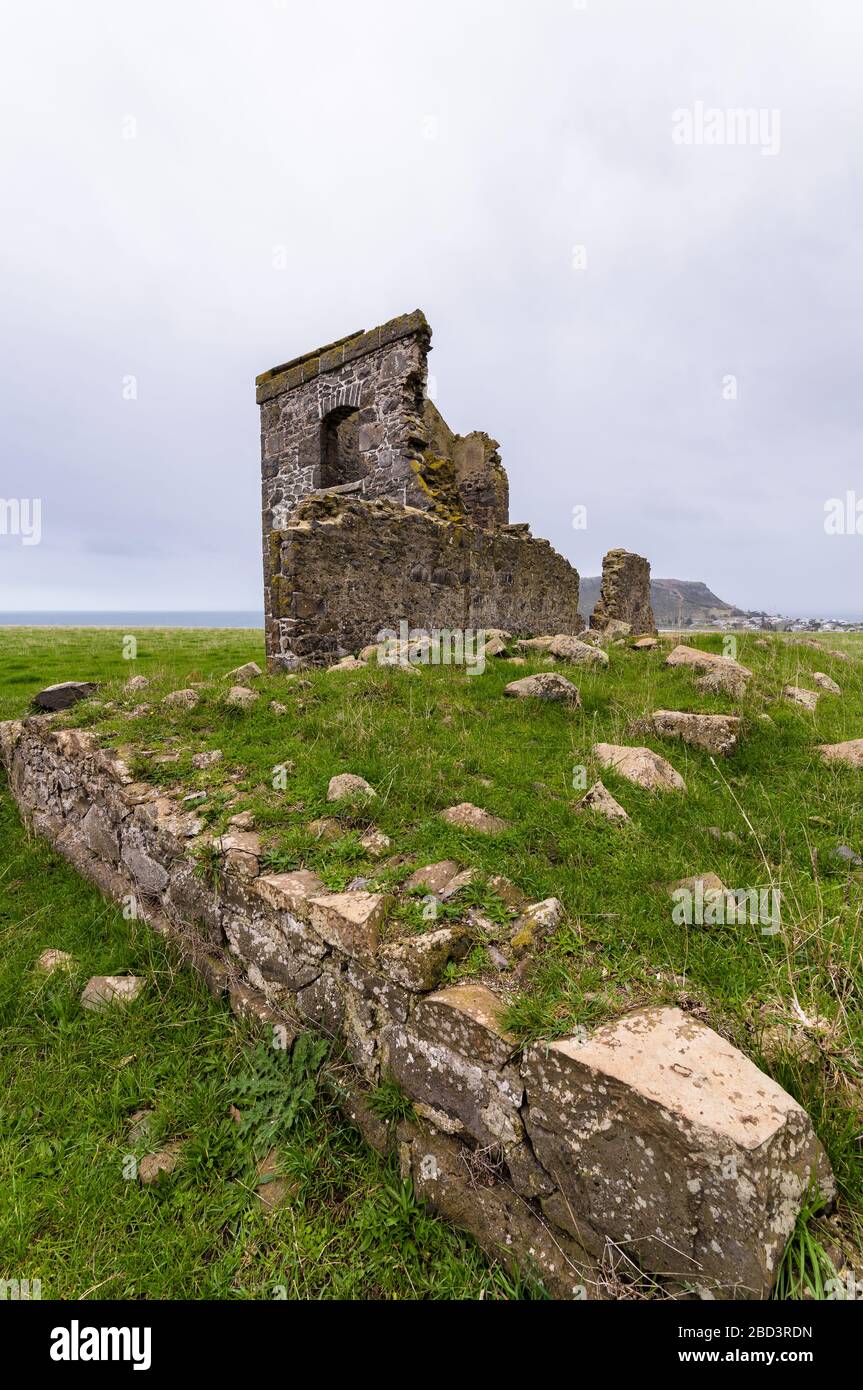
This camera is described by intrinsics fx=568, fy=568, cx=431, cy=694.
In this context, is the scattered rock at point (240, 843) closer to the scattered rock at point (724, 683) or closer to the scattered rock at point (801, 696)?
the scattered rock at point (724, 683)

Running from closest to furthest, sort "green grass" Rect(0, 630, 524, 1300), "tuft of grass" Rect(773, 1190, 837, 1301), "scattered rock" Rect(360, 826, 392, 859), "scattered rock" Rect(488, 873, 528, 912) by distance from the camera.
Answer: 1. "tuft of grass" Rect(773, 1190, 837, 1301)
2. "green grass" Rect(0, 630, 524, 1300)
3. "scattered rock" Rect(488, 873, 528, 912)
4. "scattered rock" Rect(360, 826, 392, 859)

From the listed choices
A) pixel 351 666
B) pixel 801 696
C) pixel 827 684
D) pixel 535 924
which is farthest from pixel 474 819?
pixel 827 684

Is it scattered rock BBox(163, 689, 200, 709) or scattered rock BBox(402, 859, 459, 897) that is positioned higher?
scattered rock BBox(163, 689, 200, 709)

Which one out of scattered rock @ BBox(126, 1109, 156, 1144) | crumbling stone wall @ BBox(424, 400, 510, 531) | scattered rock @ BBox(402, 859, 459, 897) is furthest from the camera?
crumbling stone wall @ BBox(424, 400, 510, 531)

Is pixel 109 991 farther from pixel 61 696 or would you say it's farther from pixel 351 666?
pixel 351 666

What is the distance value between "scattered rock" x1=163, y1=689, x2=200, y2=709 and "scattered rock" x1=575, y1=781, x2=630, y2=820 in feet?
14.3

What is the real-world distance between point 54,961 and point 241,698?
2.85 metres

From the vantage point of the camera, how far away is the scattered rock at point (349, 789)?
161 inches

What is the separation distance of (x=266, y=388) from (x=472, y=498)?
632 centimetres

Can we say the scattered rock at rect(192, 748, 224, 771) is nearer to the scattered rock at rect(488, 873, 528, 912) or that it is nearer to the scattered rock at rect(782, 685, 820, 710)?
the scattered rock at rect(488, 873, 528, 912)

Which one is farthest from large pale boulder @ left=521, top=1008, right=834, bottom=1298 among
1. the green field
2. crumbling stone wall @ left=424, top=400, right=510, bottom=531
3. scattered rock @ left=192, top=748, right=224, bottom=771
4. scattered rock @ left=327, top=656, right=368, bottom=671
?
crumbling stone wall @ left=424, top=400, right=510, bottom=531

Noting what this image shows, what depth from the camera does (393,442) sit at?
39.9 ft

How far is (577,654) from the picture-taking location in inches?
314

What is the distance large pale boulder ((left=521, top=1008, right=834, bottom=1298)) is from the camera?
66.6 inches
